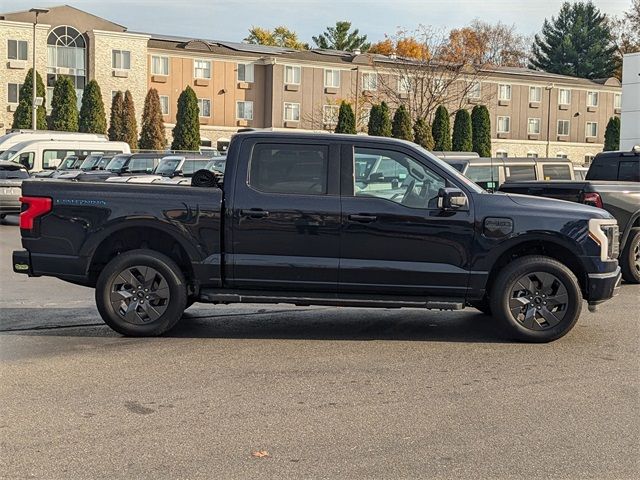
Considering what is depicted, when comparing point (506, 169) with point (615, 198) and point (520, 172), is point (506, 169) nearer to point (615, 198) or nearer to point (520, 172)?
point (520, 172)

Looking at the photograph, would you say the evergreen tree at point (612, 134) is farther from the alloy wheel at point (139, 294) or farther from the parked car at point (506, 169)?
the alloy wheel at point (139, 294)

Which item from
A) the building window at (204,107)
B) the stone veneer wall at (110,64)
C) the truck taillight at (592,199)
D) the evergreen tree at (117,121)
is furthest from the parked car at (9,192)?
the building window at (204,107)

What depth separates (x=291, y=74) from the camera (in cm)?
7069

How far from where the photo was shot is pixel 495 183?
18.5 metres

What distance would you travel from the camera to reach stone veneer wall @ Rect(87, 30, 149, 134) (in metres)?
66.4

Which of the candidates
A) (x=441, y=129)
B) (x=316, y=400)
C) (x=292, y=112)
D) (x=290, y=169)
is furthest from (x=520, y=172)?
(x=292, y=112)

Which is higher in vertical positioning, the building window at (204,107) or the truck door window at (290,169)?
the building window at (204,107)

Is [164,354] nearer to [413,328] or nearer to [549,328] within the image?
[413,328]

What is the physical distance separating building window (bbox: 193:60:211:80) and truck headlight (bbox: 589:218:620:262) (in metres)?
63.6

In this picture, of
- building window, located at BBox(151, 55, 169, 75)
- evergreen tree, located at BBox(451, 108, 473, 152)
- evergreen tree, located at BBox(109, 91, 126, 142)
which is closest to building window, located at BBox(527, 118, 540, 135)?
evergreen tree, located at BBox(451, 108, 473, 152)

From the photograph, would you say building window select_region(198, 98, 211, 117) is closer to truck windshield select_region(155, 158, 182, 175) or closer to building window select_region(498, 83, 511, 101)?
building window select_region(498, 83, 511, 101)

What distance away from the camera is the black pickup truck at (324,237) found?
816 cm

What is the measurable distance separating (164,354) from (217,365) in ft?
2.11

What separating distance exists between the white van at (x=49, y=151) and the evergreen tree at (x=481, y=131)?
34.0 meters
